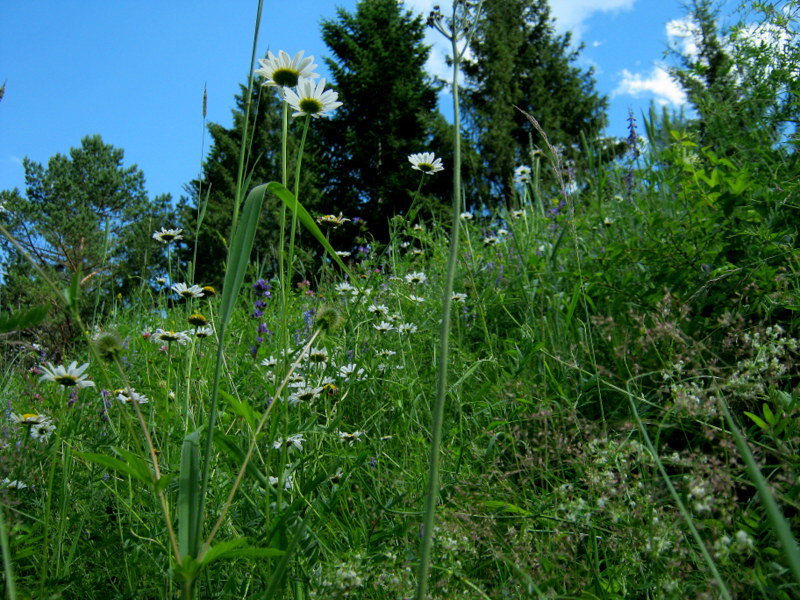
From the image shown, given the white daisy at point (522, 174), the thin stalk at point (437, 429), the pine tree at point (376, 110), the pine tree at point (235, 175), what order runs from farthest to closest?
1. the pine tree at point (376, 110)
2. the pine tree at point (235, 175)
3. the white daisy at point (522, 174)
4. the thin stalk at point (437, 429)

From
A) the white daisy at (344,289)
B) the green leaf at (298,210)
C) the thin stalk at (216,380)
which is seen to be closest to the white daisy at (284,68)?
the thin stalk at (216,380)

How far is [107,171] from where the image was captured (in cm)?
2631

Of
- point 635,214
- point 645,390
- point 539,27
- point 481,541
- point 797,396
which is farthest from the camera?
point 539,27

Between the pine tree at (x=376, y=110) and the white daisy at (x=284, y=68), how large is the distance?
1656cm

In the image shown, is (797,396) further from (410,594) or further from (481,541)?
(410,594)

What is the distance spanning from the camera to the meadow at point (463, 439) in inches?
33.0

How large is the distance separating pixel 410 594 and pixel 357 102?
1954 centimetres

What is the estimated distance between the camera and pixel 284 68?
1.14 metres

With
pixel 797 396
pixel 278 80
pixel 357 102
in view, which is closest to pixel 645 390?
pixel 797 396

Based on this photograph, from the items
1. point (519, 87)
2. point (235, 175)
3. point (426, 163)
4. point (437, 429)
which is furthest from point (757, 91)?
point (519, 87)

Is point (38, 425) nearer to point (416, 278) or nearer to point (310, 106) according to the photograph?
point (310, 106)

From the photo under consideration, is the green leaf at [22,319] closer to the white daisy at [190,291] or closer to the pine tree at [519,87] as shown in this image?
the white daisy at [190,291]

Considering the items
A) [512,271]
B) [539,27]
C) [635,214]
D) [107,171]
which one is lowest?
[512,271]

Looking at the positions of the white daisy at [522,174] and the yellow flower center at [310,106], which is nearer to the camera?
the yellow flower center at [310,106]
